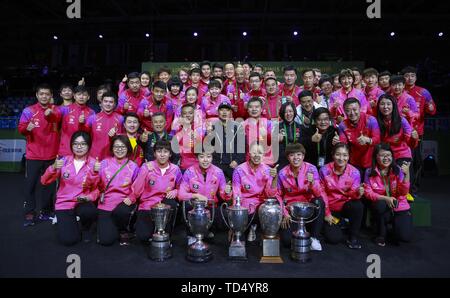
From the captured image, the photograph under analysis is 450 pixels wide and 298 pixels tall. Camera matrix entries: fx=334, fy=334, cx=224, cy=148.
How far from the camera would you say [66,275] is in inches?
104

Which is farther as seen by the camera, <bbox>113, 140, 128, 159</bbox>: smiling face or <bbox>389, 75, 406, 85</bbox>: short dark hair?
<bbox>389, 75, 406, 85</bbox>: short dark hair

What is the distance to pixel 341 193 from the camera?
11.7ft

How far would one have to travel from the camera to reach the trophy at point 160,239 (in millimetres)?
2963

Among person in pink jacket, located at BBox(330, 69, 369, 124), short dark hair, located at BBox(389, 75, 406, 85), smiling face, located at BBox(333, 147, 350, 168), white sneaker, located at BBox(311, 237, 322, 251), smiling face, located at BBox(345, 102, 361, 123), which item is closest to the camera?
white sneaker, located at BBox(311, 237, 322, 251)

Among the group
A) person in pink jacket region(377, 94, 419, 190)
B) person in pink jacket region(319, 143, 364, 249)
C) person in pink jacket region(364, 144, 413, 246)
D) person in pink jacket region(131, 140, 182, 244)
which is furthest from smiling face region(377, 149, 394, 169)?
person in pink jacket region(131, 140, 182, 244)

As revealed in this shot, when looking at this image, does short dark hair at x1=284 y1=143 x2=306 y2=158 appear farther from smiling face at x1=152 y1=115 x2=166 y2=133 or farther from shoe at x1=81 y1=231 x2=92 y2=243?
shoe at x1=81 y1=231 x2=92 y2=243

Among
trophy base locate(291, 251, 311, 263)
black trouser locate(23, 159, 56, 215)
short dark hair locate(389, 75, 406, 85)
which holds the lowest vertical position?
trophy base locate(291, 251, 311, 263)

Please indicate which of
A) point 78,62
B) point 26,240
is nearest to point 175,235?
point 26,240

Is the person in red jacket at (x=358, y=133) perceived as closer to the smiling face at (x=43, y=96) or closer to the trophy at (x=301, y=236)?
the trophy at (x=301, y=236)

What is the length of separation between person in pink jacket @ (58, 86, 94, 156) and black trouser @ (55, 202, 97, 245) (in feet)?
3.38

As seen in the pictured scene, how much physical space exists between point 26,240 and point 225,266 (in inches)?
85.3

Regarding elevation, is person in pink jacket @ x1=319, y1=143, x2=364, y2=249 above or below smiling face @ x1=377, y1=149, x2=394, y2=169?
below

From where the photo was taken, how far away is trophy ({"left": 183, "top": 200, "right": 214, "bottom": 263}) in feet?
9.61

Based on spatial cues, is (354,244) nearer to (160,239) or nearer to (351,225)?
Result: (351,225)
